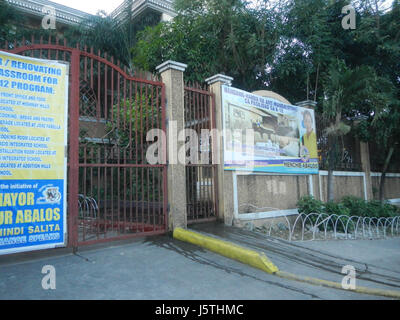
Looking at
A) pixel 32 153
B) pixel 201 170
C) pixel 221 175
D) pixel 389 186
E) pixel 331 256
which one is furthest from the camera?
pixel 389 186

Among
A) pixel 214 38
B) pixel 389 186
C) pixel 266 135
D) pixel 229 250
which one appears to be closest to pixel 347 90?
pixel 266 135

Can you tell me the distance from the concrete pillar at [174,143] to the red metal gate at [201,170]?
0.45 m

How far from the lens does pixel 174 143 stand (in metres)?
6.10

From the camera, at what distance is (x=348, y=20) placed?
446 inches

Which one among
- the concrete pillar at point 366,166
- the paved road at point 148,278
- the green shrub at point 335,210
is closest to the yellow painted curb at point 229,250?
the paved road at point 148,278

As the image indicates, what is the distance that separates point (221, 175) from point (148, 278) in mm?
3546

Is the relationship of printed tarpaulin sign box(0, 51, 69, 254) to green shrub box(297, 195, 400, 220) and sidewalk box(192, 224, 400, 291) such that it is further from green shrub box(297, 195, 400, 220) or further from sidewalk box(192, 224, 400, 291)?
green shrub box(297, 195, 400, 220)

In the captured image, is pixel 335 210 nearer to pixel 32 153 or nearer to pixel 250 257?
pixel 250 257

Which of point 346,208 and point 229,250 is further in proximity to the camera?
point 346,208

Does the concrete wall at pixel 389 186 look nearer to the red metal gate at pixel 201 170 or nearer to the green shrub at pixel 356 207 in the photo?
the green shrub at pixel 356 207
